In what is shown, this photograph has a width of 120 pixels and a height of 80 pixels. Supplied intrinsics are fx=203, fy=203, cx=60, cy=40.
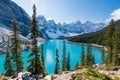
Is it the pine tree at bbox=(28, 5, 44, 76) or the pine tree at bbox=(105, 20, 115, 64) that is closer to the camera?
the pine tree at bbox=(28, 5, 44, 76)

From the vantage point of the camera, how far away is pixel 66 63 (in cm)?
8825

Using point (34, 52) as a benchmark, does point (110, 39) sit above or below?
above

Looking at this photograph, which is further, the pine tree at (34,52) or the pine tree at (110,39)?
the pine tree at (110,39)

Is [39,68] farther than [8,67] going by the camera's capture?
No

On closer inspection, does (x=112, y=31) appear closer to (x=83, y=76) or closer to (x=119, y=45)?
(x=119, y=45)

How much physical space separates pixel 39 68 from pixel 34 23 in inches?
336

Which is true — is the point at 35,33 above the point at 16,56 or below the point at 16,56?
above

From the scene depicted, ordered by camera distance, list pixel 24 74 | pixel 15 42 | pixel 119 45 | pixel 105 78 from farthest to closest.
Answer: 1. pixel 119 45
2. pixel 15 42
3. pixel 24 74
4. pixel 105 78

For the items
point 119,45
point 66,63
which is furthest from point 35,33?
point 66,63

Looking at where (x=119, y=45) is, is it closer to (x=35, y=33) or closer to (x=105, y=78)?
(x=35, y=33)

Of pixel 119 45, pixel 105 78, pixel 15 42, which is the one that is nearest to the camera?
pixel 105 78

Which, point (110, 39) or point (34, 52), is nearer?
point (34, 52)

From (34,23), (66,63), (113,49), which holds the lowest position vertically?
(66,63)

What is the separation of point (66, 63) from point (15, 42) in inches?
1763
